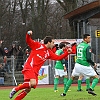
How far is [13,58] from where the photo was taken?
84.3 feet

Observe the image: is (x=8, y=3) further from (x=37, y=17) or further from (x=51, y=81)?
(x=51, y=81)

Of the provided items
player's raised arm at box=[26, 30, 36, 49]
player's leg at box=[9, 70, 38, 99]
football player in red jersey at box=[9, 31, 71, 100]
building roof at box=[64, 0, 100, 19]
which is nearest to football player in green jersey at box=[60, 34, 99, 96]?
football player in red jersey at box=[9, 31, 71, 100]

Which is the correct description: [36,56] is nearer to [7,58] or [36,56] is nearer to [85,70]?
[85,70]

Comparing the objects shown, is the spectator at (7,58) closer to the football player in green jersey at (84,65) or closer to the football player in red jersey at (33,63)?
the football player in green jersey at (84,65)

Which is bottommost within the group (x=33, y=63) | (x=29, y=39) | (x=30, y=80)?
(x=30, y=80)

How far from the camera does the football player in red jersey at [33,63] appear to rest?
11664 mm

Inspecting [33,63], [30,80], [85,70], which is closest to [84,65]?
[85,70]

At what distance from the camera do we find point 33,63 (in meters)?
12.0

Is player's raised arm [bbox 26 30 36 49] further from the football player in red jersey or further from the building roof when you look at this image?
the building roof

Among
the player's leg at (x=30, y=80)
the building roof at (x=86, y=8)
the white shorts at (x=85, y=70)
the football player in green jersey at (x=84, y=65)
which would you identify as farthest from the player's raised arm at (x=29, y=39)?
the building roof at (x=86, y=8)

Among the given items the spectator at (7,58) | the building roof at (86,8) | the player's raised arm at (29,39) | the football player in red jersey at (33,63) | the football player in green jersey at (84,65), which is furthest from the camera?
the building roof at (86,8)

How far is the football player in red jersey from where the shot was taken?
11664mm

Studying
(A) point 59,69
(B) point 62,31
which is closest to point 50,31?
(B) point 62,31

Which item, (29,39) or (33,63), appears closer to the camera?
(29,39)
